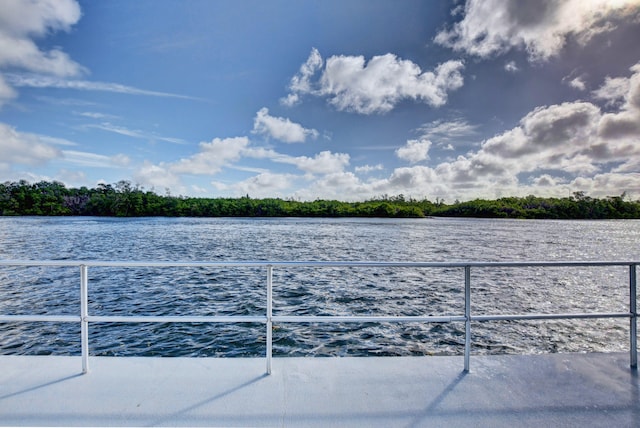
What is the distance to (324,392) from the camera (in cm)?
243

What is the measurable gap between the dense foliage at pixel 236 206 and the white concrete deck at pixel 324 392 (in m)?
Result: 80.2

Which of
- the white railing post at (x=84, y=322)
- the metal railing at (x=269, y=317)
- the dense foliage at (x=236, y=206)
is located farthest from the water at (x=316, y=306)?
the dense foliage at (x=236, y=206)

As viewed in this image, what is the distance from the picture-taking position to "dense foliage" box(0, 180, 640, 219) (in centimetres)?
7912

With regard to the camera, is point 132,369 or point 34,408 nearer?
point 34,408

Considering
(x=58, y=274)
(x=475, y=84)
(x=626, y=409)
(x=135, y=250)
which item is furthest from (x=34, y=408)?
(x=475, y=84)

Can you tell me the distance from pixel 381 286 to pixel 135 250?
19.5 metres

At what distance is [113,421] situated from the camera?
2.09m

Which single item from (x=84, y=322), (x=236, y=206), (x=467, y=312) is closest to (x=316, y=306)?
(x=467, y=312)

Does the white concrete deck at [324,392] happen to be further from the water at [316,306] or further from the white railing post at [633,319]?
the water at [316,306]

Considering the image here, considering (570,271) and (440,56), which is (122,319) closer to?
(570,271)

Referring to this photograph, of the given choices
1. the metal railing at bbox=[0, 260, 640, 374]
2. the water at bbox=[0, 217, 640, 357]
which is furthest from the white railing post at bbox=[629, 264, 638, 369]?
the water at bbox=[0, 217, 640, 357]

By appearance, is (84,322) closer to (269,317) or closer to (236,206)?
(269,317)

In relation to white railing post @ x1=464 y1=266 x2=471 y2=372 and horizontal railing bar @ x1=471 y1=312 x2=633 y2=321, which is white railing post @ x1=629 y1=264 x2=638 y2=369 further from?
white railing post @ x1=464 y1=266 x2=471 y2=372

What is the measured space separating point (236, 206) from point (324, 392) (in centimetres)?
8359
